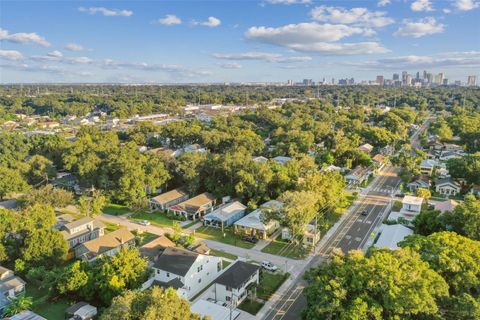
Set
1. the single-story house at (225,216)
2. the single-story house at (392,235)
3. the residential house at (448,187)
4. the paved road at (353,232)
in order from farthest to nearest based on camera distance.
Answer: the residential house at (448,187) → the single-story house at (225,216) → the single-story house at (392,235) → the paved road at (353,232)

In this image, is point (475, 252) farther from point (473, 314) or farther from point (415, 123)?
point (415, 123)

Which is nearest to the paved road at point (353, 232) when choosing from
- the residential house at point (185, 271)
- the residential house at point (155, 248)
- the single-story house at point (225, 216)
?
the residential house at point (185, 271)

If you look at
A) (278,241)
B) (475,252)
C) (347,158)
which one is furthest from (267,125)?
(475,252)

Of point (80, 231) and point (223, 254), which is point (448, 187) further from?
point (80, 231)

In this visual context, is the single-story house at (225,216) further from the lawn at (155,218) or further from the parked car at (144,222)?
the parked car at (144,222)

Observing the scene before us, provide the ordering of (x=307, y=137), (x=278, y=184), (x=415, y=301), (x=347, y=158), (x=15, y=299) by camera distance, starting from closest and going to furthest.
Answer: (x=415, y=301), (x=15, y=299), (x=278, y=184), (x=347, y=158), (x=307, y=137)

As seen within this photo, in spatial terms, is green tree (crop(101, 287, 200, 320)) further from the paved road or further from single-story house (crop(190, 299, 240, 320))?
the paved road
